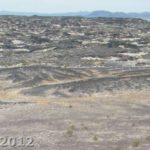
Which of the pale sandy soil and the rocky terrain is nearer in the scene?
the pale sandy soil

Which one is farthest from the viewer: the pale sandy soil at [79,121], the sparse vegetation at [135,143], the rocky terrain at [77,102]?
the rocky terrain at [77,102]

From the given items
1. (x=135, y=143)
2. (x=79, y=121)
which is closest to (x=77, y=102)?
(x=79, y=121)

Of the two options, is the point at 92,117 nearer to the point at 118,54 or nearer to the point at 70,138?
the point at 70,138

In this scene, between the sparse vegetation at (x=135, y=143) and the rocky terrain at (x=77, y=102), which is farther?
the rocky terrain at (x=77, y=102)

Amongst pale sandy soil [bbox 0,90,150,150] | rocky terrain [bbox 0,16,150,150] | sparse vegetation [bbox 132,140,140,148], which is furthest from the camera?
rocky terrain [bbox 0,16,150,150]

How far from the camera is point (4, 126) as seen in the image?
28609 millimetres

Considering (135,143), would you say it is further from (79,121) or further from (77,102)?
(77,102)

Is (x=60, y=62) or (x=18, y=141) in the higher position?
(x=18, y=141)

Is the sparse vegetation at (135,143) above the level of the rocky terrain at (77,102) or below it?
above

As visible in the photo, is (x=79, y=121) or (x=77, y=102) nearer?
(x=79, y=121)

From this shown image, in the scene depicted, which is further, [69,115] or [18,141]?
[69,115]

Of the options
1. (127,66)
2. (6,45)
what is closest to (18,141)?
(127,66)

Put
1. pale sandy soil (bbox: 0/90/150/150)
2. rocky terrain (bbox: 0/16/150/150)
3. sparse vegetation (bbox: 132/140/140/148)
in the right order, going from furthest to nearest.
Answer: rocky terrain (bbox: 0/16/150/150) < pale sandy soil (bbox: 0/90/150/150) < sparse vegetation (bbox: 132/140/140/148)

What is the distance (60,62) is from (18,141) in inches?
1636
